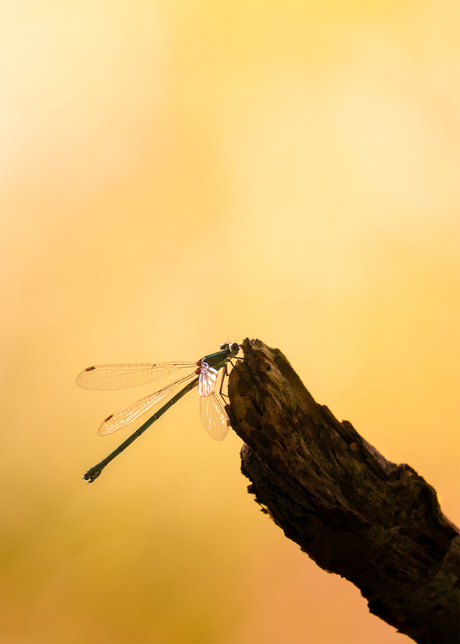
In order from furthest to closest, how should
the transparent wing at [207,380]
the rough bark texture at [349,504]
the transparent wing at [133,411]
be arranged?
the transparent wing at [133,411]
the transparent wing at [207,380]
the rough bark texture at [349,504]

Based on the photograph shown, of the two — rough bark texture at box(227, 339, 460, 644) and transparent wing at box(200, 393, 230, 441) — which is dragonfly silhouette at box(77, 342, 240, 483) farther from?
rough bark texture at box(227, 339, 460, 644)

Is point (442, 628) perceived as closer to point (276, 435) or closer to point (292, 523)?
point (292, 523)

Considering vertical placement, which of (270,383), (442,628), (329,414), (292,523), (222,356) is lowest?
(442,628)

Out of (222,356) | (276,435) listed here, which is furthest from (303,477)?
(222,356)

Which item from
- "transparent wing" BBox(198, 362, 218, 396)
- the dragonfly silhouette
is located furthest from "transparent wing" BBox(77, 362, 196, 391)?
"transparent wing" BBox(198, 362, 218, 396)

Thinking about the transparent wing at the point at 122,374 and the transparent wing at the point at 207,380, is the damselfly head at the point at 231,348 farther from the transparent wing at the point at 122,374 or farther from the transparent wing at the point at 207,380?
the transparent wing at the point at 122,374

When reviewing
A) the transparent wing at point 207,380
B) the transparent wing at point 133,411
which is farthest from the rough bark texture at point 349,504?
the transparent wing at point 133,411
